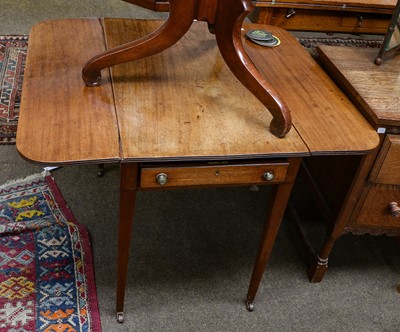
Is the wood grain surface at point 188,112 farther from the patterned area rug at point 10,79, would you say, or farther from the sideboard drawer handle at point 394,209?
the patterned area rug at point 10,79

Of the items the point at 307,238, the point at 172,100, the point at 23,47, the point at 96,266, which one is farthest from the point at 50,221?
the point at 23,47

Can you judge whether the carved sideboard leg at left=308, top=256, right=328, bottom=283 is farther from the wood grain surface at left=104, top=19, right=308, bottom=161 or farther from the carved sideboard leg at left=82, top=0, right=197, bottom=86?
the carved sideboard leg at left=82, top=0, right=197, bottom=86

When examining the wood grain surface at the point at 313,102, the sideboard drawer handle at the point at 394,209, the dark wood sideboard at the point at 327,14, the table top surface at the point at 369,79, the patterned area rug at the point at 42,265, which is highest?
the table top surface at the point at 369,79

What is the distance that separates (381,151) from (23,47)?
1870 millimetres

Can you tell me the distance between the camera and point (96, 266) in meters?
1.48

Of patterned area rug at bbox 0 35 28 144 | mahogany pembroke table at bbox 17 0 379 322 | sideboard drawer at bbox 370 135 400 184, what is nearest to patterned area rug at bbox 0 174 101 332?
mahogany pembroke table at bbox 17 0 379 322

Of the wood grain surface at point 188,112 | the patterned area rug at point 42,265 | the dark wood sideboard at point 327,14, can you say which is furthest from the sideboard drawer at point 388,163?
the dark wood sideboard at point 327,14

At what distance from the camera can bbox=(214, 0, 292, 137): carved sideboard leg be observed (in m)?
1.06

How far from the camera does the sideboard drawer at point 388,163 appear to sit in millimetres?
1190

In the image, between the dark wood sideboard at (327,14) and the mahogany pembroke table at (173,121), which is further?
the dark wood sideboard at (327,14)

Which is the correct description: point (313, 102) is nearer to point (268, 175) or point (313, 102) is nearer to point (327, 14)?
point (268, 175)

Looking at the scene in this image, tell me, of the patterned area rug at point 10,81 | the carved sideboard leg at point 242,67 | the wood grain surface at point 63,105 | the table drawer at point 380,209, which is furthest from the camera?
the patterned area rug at point 10,81

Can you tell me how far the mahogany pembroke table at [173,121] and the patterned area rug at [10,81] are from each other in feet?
2.30

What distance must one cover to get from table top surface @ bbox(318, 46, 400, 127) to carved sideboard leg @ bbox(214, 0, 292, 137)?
0.83 ft
